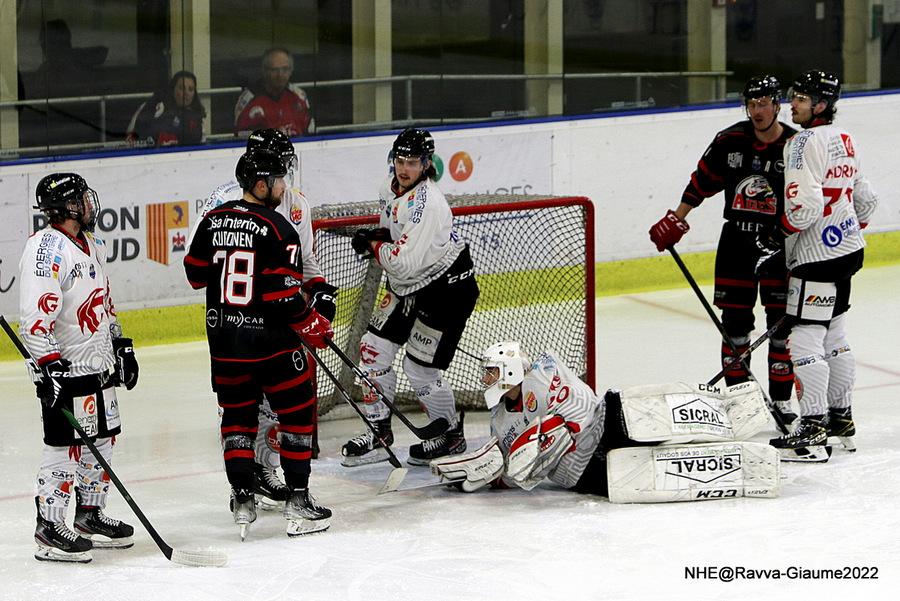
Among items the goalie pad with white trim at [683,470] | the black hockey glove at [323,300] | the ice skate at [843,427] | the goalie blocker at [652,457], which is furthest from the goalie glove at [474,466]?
the ice skate at [843,427]

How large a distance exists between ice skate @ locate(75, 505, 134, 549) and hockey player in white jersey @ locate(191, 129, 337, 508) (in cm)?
40

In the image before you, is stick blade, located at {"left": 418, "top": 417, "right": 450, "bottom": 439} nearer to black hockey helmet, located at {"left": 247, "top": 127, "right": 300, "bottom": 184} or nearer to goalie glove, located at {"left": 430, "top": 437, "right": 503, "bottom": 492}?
goalie glove, located at {"left": 430, "top": 437, "right": 503, "bottom": 492}

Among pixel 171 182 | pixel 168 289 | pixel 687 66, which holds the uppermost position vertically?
pixel 687 66

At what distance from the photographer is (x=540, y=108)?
27.5ft

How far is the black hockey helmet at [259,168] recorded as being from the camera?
175 inches

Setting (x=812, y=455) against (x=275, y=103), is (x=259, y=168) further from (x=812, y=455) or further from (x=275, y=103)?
(x=275, y=103)

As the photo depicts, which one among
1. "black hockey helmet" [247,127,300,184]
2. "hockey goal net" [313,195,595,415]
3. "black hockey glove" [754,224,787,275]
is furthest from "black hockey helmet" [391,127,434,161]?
"black hockey glove" [754,224,787,275]

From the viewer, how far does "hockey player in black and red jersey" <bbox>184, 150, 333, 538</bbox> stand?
4402 millimetres

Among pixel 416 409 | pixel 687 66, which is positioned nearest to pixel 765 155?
pixel 416 409

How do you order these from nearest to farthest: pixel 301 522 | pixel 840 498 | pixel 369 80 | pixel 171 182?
pixel 301 522
pixel 840 498
pixel 171 182
pixel 369 80

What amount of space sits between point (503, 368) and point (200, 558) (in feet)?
3.47

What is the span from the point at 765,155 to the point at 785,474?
3.69 feet

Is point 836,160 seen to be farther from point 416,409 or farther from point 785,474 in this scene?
point 416,409

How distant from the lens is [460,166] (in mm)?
7840
